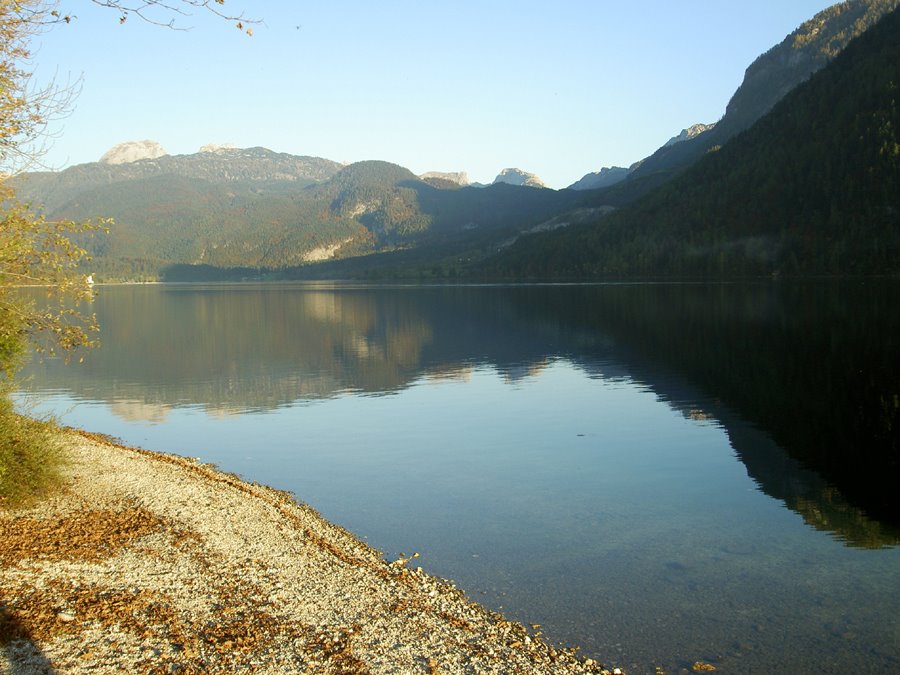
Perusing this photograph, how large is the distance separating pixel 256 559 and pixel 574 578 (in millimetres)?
7356

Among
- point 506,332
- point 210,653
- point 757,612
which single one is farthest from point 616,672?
point 506,332

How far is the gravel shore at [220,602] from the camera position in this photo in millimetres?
11969

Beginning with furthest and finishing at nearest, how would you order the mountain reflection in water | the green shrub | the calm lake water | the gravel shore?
the mountain reflection in water < the green shrub < the calm lake water < the gravel shore

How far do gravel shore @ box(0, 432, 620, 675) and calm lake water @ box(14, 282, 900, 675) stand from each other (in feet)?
6.39

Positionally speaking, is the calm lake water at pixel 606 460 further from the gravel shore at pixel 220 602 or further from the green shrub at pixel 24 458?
the green shrub at pixel 24 458

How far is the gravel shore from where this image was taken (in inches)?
471

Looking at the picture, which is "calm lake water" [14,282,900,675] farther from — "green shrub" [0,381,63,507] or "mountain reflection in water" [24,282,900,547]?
"green shrub" [0,381,63,507]

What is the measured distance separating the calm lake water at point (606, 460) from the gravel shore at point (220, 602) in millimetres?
1949

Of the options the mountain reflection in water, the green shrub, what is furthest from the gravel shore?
the mountain reflection in water

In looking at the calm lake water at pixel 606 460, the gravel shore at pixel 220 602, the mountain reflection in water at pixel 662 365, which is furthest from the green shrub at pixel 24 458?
the mountain reflection in water at pixel 662 365

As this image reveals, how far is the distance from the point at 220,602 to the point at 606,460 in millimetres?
18872

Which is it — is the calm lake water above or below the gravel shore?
below

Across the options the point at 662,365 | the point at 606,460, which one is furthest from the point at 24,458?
the point at 662,365

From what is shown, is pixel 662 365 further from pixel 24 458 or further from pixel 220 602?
pixel 220 602
